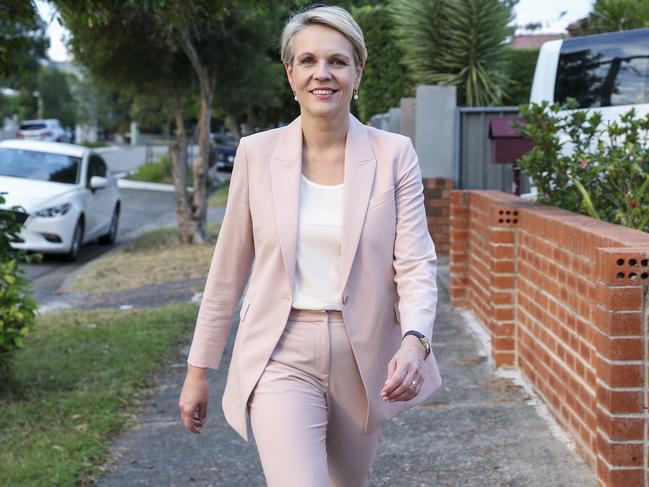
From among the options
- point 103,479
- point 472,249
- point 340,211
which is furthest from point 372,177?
point 472,249

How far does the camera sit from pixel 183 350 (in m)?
8.40

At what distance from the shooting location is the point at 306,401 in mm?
3137

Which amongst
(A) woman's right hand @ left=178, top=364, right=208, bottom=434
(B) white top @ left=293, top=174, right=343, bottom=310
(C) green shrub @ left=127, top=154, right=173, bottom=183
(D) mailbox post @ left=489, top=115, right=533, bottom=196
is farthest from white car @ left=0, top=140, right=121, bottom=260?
(C) green shrub @ left=127, top=154, right=173, bottom=183

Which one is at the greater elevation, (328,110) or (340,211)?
(328,110)

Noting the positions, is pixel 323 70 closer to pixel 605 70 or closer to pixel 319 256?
pixel 319 256

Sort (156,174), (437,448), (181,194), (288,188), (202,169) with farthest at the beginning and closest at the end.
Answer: (156,174)
(181,194)
(202,169)
(437,448)
(288,188)

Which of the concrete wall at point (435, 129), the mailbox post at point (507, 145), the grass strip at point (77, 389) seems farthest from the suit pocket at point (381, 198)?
the concrete wall at point (435, 129)

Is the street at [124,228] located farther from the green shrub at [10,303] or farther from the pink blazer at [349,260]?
the pink blazer at [349,260]

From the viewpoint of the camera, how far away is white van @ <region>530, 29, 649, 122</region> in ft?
31.1

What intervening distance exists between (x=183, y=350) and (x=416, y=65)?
9619 mm

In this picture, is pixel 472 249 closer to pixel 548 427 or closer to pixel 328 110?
pixel 548 427

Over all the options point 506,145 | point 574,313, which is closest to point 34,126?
point 506,145

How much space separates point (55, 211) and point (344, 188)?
12812 millimetres

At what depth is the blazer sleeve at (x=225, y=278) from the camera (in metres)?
3.32
